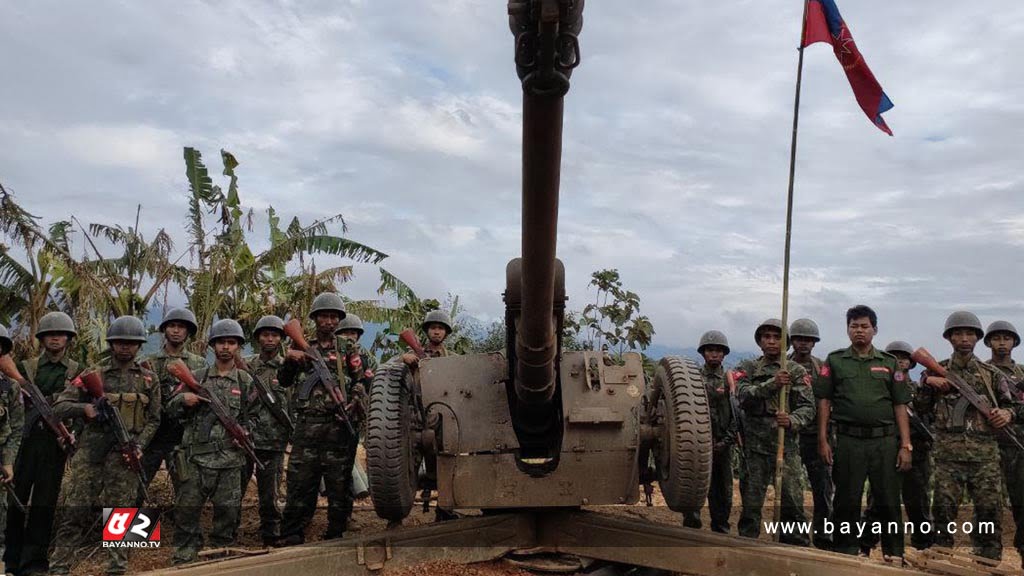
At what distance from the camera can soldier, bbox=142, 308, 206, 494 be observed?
7.04 metres

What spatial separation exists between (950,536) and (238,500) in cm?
551

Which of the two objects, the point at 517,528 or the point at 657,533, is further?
the point at 517,528

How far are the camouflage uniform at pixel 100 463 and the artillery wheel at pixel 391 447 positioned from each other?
1.78 meters

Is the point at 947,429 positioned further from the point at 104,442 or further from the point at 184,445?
the point at 104,442

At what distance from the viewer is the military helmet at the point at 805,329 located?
787 centimetres

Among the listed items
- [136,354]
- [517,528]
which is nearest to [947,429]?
[517,528]

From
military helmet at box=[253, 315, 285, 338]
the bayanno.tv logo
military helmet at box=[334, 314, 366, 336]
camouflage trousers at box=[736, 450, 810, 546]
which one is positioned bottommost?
the bayanno.tv logo

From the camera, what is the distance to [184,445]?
646cm

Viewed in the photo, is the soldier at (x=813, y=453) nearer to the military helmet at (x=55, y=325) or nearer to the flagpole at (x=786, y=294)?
the flagpole at (x=786, y=294)

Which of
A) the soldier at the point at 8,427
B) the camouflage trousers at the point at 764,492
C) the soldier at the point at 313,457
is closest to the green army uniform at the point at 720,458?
the camouflage trousers at the point at 764,492

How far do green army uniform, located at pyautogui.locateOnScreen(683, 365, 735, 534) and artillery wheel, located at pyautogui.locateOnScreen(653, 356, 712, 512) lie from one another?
1477 millimetres

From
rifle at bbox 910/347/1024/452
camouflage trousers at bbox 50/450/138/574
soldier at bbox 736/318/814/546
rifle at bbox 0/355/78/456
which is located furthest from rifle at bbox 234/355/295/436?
rifle at bbox 910/347/1024/452

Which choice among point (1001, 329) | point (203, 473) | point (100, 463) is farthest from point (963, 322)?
point (100, 463)

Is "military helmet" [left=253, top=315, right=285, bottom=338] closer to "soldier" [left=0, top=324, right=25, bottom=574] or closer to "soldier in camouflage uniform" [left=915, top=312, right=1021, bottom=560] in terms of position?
"soldier" [left=0, top=324, right=25, bottom=574]
